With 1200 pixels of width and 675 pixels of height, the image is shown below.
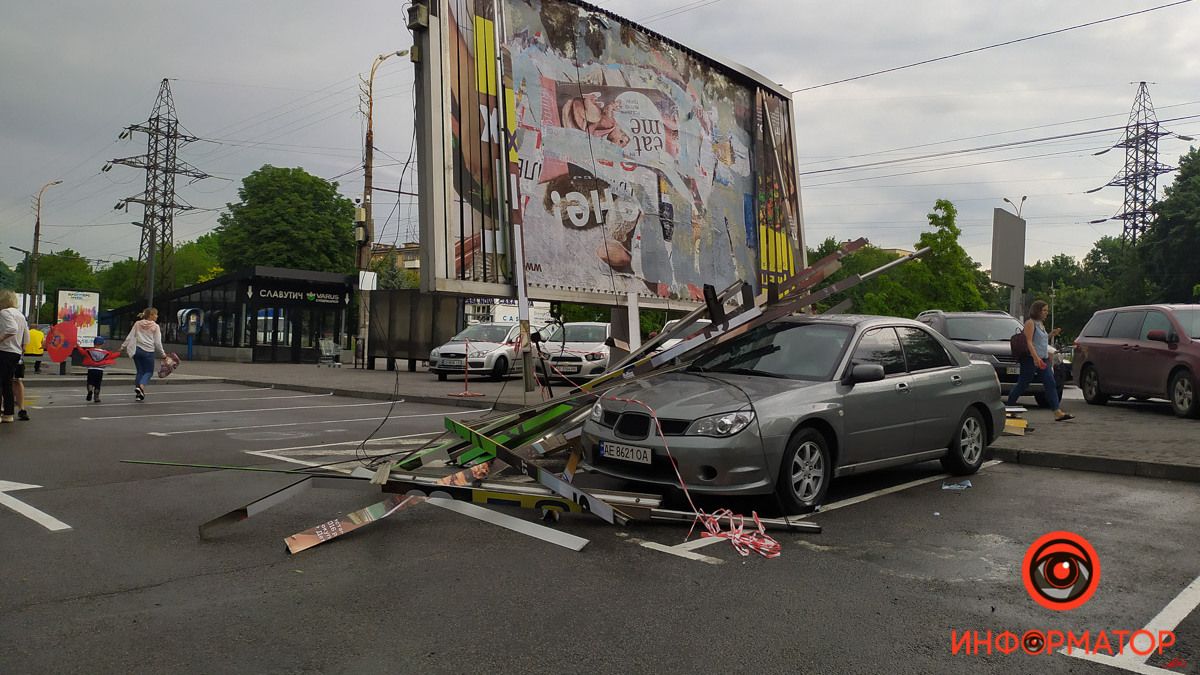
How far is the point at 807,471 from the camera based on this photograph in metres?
6.10

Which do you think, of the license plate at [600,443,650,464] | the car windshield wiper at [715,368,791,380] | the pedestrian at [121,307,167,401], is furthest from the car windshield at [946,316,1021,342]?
the pedestrian at [121,307,167,401]

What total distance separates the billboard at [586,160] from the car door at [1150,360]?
6854mm

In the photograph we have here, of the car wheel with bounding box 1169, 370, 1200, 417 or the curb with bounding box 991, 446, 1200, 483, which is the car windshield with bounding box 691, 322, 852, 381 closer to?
the curb with bounding box 991, 446, 1200, 483

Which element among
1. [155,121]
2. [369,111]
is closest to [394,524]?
[369,111]

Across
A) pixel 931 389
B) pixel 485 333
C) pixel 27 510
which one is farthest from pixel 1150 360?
pixel 485 333

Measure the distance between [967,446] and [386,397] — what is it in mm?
11709

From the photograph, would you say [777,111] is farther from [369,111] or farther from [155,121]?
[155,121]

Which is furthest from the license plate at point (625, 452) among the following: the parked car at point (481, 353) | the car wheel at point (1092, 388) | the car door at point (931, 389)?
the parked car at point (481, 353)

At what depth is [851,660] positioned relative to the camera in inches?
133

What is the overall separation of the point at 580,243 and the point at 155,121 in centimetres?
5166

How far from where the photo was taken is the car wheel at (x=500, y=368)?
75.0 feet

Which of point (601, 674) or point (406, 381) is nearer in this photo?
point (601, 674)

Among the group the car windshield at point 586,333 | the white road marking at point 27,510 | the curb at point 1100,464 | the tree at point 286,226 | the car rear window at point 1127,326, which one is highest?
the tree at point 286,226

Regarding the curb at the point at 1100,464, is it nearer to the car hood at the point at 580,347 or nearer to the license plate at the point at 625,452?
the license plate at the point at 625,452
